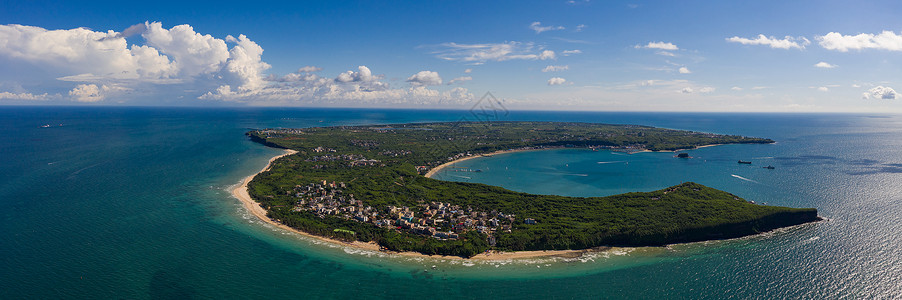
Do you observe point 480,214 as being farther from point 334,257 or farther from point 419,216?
point 334,257

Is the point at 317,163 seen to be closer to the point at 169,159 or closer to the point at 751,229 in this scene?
the point at 169,159

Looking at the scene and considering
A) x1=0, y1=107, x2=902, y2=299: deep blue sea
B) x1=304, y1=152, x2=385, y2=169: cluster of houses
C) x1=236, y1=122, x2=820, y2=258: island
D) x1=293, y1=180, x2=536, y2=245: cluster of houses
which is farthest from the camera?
x1=304, y1=152, x2=385, y2=169: cluster of houses

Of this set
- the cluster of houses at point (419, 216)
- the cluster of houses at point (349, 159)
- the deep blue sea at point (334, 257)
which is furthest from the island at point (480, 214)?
the cluster of houses at point (349, 159)

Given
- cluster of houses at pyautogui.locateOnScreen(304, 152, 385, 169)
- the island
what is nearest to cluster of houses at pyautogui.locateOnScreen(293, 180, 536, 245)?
the island

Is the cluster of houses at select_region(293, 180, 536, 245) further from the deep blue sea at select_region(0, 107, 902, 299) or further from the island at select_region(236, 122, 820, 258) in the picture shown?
the deep blue sea at select_region(0, 107, 902, 299)

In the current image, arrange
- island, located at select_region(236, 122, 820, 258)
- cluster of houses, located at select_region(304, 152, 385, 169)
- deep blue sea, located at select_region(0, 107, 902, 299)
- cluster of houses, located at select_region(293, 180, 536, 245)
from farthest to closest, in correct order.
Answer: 1. cluster of houses, located at select_region(304, 152, 385, 169)
2. cluster of houses, located at select_region(293, 180, 536, 245)
3. island, located at select_region(236, 122, 820, 258)
4. deep blue sea, located at select_region(0, 107, 902, 299)

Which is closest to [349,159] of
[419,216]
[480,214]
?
[419,216]

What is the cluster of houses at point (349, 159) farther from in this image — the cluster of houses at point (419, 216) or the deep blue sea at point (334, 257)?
the cluster of houses at point (419, 216)

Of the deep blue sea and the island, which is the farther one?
the island

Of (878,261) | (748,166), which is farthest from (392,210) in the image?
(748,166)
